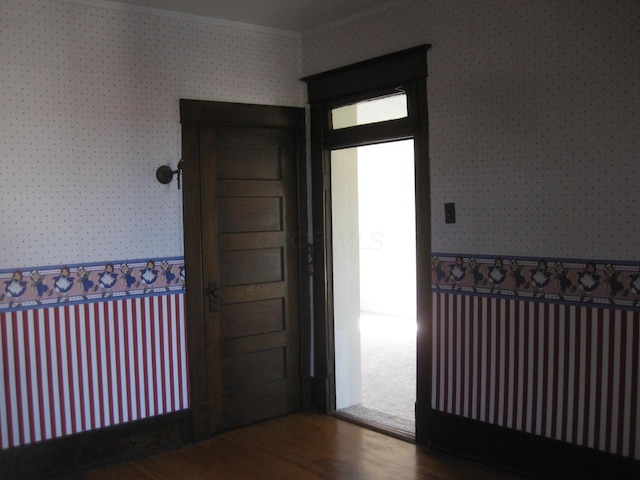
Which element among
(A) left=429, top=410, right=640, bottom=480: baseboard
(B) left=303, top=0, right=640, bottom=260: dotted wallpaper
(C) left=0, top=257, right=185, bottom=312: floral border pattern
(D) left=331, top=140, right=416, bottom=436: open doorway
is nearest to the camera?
(B) left=303, top=0, right=640, bottom=260: dotted wallpaper

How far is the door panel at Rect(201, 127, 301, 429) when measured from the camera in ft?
13.6

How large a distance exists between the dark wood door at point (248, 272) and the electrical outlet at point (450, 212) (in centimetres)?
124

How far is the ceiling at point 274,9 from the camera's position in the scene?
12.4 ft

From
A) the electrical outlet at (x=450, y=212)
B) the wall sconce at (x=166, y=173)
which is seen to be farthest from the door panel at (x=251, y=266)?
the electrical outlet at (x=450, y=212)

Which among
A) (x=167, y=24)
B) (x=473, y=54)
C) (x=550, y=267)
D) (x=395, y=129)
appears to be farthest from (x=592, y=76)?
(x=167, y=24)

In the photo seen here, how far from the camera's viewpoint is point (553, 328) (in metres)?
→ 3.17

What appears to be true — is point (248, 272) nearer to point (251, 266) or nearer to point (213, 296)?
point (251, 266)

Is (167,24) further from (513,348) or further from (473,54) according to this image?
(513,348)

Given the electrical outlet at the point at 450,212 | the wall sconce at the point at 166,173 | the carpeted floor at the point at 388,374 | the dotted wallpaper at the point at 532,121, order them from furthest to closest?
the carpeted floor at the point at 388,374
the wall sconce at the point at 166,173
the electrical outlet at the point at 450,212
the dotted wallpaper at the point at 532,121

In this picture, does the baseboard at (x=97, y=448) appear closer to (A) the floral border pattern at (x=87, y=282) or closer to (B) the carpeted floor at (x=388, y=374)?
(A) the floral border pattern at (x=87, y=282)

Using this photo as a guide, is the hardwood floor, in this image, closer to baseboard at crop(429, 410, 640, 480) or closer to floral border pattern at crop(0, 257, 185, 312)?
baseboard at crop(429, 410, 640, 480)

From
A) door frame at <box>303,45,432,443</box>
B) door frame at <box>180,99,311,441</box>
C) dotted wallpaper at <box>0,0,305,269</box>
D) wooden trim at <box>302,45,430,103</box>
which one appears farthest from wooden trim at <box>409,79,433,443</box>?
dotted wallpaper at <box>0,0,305,269</box>

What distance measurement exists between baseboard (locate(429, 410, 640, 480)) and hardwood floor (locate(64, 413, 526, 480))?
0.08 meters

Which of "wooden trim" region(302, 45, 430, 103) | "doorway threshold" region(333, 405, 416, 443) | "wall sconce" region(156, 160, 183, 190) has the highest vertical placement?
"wooden trim" region(302, 45, 430, 103)
